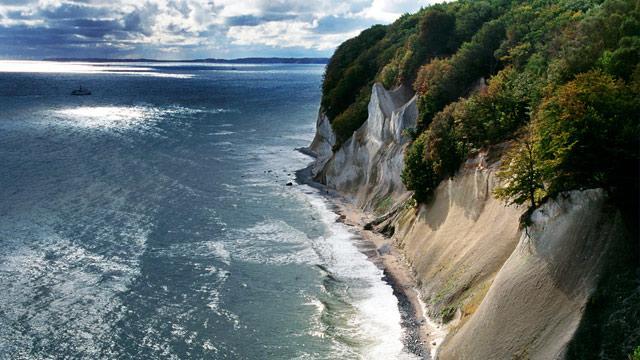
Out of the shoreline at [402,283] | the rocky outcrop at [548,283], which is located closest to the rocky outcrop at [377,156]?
Result: the shoreline at [402,283]

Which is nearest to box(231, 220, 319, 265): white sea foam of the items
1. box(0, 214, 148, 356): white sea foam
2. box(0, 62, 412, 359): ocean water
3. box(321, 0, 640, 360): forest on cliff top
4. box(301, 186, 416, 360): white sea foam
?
box(0, 62, 412, 359): ocean water

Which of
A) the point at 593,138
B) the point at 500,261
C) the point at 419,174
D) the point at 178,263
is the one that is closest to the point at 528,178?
the point at 593,138

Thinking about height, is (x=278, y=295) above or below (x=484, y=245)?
below

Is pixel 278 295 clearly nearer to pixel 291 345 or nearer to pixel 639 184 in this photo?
pixel 291 345

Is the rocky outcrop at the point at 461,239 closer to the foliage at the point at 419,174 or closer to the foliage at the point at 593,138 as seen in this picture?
the foliage at the point at 419,174

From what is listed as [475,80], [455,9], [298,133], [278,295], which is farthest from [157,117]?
[278,295]

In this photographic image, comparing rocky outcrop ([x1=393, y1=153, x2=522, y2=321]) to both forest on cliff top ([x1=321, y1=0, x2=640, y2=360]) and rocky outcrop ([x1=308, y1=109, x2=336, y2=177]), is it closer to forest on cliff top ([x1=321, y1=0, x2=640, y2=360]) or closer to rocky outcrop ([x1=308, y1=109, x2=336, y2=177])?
forest on cliff top ([x1=321, y1=0, x2=640, y2=360])

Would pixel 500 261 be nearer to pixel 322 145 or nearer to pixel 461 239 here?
pixel 461 239
